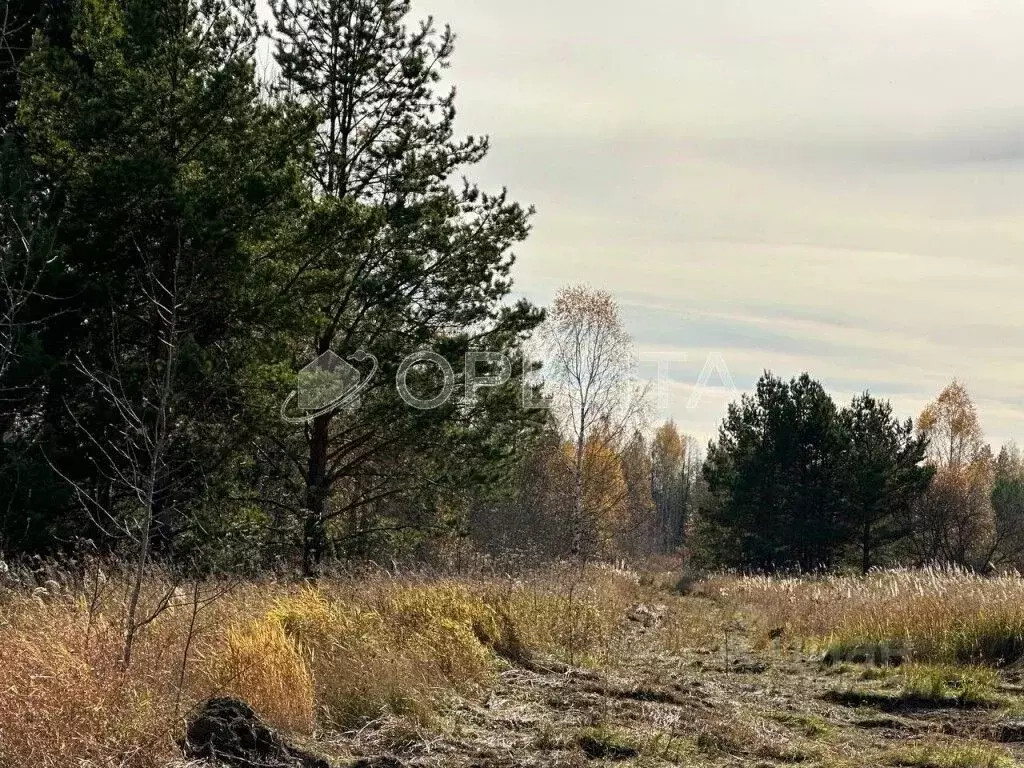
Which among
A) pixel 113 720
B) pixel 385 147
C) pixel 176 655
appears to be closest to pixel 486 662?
pixel 176 655

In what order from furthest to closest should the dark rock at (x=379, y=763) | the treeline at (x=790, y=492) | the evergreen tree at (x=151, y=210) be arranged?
the treeline at (x=790, y=492) → the evergreen tree at (x=151, y=210) → the dark rock at (x=379, y=763)

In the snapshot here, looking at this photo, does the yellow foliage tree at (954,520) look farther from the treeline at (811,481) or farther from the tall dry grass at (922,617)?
the tall dry grass at (922,617)

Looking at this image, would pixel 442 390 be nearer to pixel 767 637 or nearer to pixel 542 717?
pixel 767 637

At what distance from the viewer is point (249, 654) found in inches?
250

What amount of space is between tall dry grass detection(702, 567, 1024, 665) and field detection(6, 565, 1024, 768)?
36 mm

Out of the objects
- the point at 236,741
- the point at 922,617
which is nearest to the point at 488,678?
the point at 236,741

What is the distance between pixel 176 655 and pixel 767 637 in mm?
8968

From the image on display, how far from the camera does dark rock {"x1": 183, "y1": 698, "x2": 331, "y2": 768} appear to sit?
16.3 feet

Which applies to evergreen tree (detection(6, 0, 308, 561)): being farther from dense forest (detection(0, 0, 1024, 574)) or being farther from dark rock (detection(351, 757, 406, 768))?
dark rock (detection(351, 757, 406, 768))

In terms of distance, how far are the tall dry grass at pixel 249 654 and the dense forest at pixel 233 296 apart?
0.86m

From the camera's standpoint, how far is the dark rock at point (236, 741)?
16.3 feet

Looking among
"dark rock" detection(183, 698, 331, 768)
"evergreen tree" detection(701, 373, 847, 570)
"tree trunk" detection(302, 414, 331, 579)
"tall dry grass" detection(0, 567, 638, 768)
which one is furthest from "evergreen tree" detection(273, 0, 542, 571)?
"evergreen tree" detection(701, 373, 847, 570)

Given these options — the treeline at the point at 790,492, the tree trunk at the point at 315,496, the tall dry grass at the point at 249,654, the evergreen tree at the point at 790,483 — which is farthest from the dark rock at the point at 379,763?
the evergreen tree at the point at 790,483

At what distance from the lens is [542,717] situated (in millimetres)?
7012
